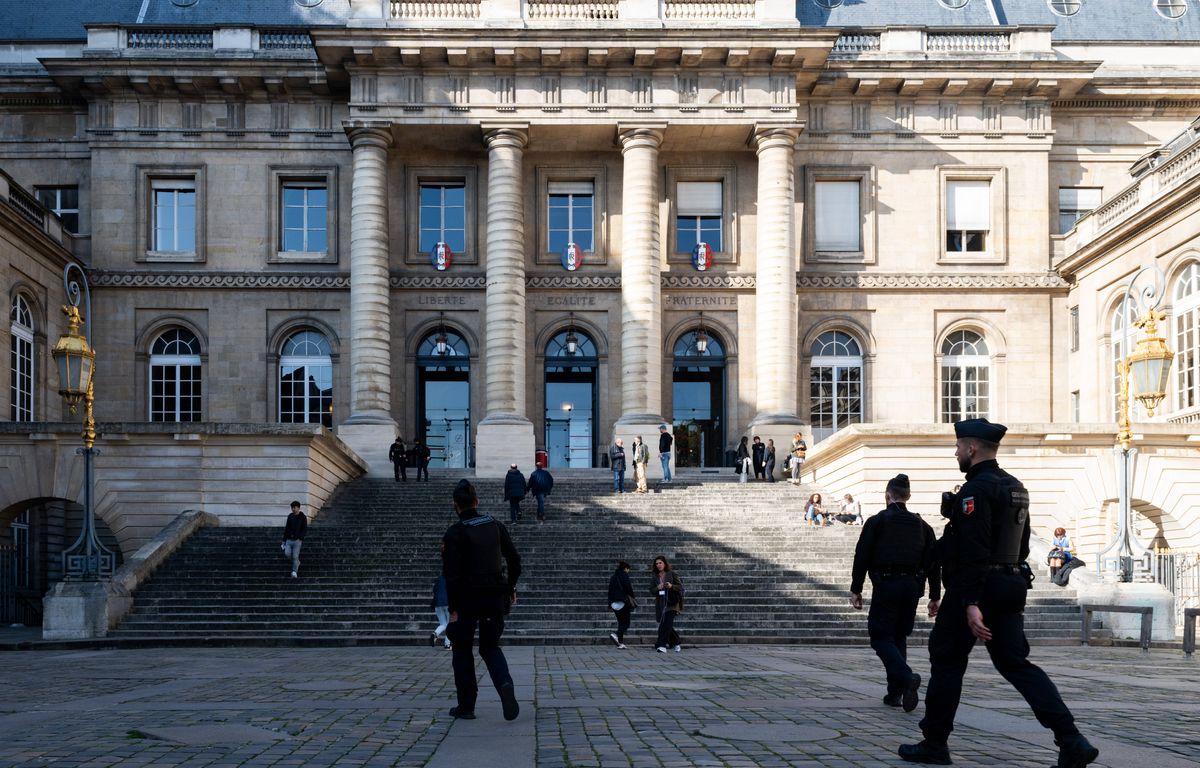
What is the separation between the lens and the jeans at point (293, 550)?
24.6 meters

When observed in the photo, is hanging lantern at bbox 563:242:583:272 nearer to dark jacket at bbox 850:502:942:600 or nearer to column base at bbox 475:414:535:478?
column base at bbox 475:414:535:478

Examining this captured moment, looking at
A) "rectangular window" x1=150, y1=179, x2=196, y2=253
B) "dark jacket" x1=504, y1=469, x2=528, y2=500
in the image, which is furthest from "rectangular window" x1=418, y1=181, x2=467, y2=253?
"dark jacket" x1=504, y1=469, x2=528, y2=500

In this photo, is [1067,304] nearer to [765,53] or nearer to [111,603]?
[765,53]

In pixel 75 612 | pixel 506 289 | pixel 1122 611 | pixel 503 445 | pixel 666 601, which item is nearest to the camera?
pixel 666 601

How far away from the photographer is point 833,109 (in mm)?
41031

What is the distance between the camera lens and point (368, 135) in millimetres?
38531

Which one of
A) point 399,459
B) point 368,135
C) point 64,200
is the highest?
point 368,135

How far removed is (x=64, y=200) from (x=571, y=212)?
1580 cm

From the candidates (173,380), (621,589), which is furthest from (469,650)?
(173,380)

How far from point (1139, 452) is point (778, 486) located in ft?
28.4

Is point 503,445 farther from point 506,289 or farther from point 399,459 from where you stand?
point 506,289

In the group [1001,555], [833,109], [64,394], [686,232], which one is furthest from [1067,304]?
[1001,555]

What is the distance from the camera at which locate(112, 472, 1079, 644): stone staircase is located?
22219 mm

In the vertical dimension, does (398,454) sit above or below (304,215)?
below
